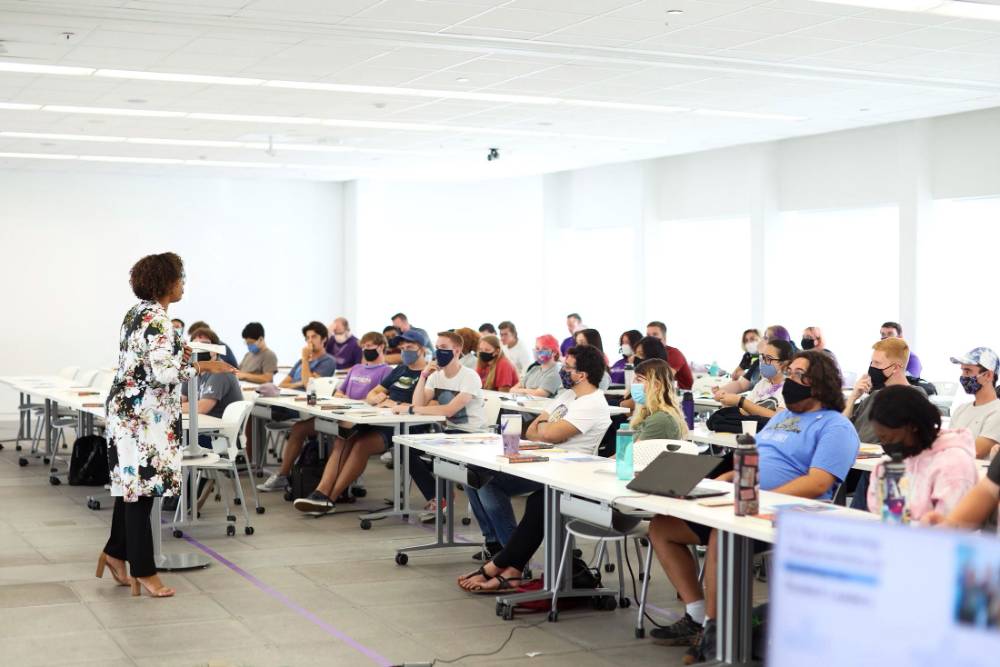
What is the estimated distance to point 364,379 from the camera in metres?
9.20

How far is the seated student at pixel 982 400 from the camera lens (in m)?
5.55

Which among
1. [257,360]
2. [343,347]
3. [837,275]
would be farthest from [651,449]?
[837,275]

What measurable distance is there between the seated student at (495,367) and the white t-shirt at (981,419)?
496cm

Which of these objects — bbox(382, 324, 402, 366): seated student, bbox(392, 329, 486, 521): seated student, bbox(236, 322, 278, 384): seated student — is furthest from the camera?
bbox(236, 322, 278, 384): seated student

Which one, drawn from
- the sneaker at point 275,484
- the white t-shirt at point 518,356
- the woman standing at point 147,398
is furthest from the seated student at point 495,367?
the woman standing at point 147,398

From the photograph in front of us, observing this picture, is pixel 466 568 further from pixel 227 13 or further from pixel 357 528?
pixel 227 13

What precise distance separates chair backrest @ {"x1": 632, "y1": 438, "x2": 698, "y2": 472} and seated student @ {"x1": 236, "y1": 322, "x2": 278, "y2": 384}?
6200 mm

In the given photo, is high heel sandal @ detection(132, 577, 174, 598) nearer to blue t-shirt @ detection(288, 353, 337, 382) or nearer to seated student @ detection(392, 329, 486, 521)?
seated student @ detection(392, 329, 486, 521)

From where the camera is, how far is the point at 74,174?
1591 cm

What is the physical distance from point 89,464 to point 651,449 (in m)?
5.65

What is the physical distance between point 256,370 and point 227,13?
4546 mm

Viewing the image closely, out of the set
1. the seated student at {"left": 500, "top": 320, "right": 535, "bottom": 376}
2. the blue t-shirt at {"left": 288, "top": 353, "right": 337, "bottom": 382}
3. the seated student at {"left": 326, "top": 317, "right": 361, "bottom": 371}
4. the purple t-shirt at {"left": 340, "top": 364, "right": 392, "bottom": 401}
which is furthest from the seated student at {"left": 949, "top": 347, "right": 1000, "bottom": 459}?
the seated student at {"left": 500, "top": 320, "right": 535, "bottom": 376}

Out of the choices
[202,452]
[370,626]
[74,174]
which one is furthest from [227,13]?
[74,174]

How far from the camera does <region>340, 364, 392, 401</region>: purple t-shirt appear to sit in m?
9.11
